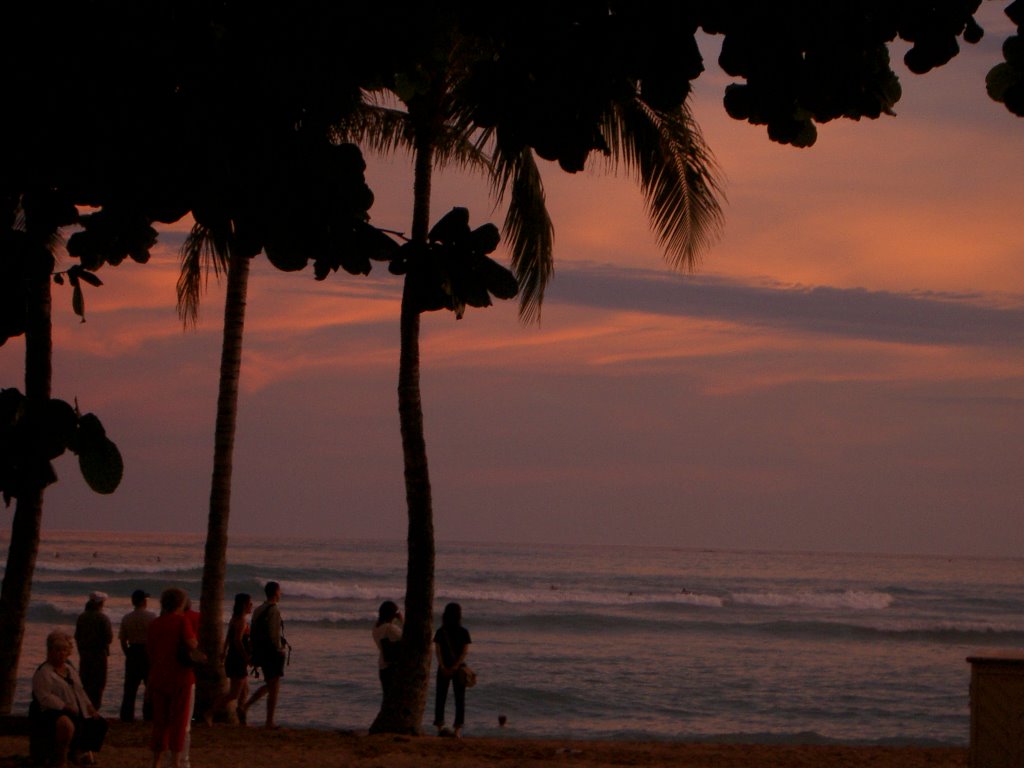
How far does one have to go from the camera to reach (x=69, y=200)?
11.5 feet

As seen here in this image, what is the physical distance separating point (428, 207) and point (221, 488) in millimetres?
3566

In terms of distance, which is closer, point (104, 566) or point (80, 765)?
point (80, 765)

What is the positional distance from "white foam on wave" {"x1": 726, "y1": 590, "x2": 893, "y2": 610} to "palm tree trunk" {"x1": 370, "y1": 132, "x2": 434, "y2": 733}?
3179 cm

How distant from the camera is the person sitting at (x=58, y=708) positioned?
880 cm

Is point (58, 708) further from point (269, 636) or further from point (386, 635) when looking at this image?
point (386, 635)

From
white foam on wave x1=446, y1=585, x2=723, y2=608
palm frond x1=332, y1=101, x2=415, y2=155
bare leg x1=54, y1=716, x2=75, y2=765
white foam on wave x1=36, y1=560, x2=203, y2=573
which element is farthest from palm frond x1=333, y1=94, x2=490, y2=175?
white foam on wave x1=36, y1=560, x2=203, y2=573

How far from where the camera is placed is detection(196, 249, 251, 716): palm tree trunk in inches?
503

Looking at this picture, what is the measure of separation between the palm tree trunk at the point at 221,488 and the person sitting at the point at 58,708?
366cm

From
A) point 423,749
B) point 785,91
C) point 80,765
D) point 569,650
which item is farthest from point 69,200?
point 569,650

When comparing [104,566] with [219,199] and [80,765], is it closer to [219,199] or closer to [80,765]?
[80,765]

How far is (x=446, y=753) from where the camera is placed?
35.6 ft

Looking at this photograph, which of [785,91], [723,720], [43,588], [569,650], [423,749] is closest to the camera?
[785,91]

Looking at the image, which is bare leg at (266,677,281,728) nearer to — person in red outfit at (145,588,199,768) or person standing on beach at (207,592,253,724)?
person standing on beach at (207,592,253,724)

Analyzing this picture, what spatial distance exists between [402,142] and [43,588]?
99.6 ft
